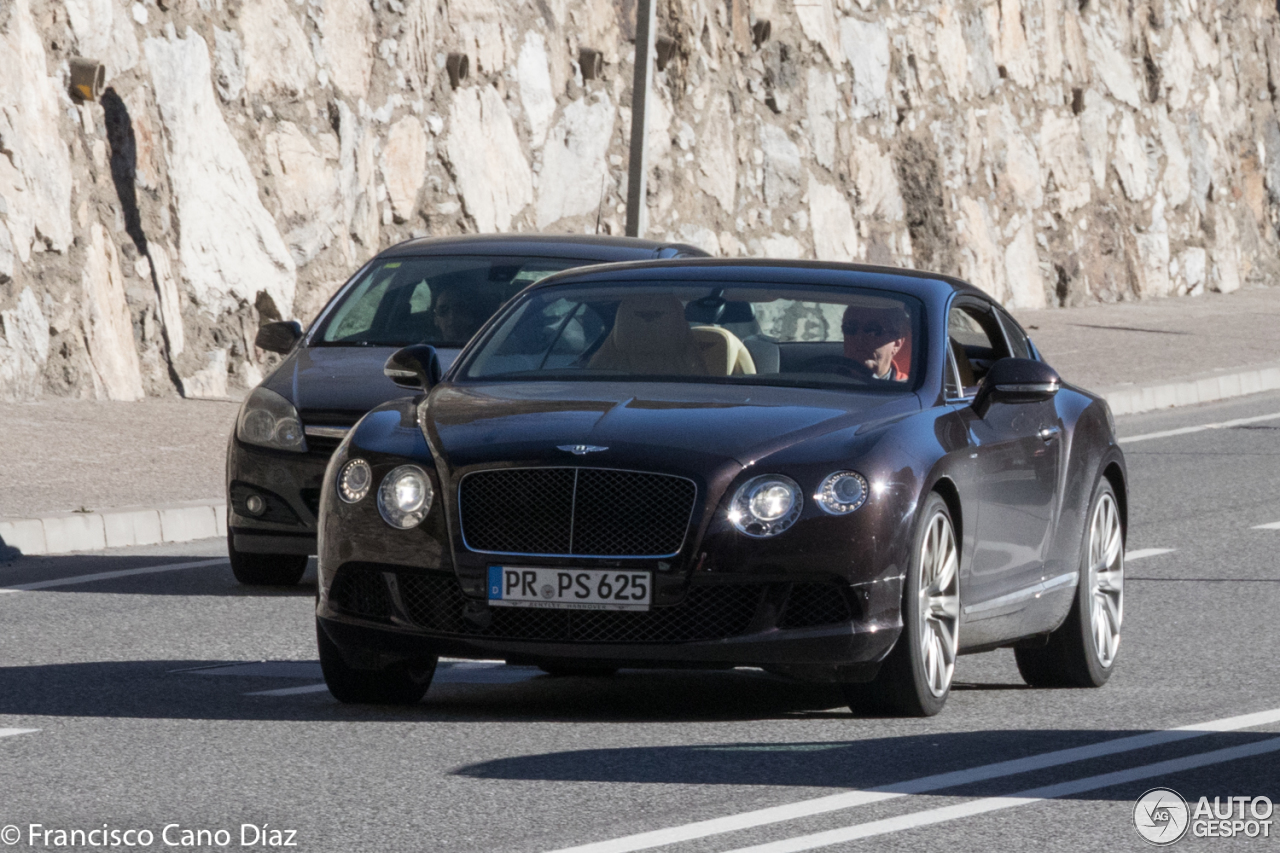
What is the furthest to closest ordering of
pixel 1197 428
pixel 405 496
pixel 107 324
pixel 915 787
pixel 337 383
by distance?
1. pixel 1197 428
2. pixel 107 324
3. pixel 337 383
4. pixel 405 496
5. pixel 915 787

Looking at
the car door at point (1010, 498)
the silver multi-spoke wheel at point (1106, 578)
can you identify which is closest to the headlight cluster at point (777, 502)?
the car door at point (1010, 498)

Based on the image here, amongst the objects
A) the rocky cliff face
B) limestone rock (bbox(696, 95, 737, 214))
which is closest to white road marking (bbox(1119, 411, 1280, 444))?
the rocky cliff face

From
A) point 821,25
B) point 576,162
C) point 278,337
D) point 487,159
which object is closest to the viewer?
point 278,337

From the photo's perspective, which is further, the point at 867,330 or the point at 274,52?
the point at 274,52

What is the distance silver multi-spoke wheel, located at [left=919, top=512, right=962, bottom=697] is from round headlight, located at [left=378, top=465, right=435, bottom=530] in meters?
1.50

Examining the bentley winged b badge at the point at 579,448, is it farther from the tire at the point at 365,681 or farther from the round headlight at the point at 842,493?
the tire at the point at 365,681

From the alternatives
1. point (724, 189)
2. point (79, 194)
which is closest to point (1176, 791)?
point (79, 194)

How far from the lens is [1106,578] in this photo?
884 cm

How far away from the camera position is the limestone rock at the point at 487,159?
860 inches

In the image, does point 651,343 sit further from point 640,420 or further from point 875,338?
point 640,420

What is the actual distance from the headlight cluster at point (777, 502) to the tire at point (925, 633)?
0.29m

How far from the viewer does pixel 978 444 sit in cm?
784

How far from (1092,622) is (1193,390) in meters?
14.6

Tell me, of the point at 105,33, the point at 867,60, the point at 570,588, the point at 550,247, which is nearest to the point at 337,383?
the point at 550,247
